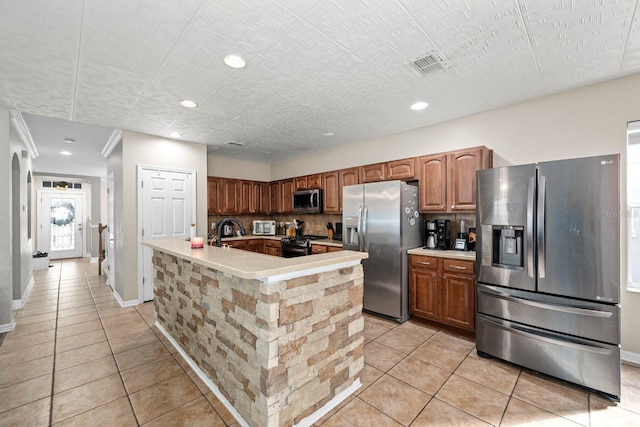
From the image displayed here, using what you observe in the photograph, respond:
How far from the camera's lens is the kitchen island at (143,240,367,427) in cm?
164

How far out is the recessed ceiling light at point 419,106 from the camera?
10.5ft

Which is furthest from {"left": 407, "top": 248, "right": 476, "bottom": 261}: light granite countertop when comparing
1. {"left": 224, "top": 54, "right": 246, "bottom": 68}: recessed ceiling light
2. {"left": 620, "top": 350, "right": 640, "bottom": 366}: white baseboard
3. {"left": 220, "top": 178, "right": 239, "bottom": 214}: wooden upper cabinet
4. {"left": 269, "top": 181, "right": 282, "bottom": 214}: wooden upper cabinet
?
{"left": 220, "top": 178, "right": 239, "bottom": 214}: wooden upper cabinet

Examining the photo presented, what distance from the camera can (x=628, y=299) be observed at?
264 centimetres

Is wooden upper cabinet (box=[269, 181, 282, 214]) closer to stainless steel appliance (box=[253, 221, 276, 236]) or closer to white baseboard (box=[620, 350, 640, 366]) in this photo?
stainless steel appliance (box=[253, 221, 276, 236])

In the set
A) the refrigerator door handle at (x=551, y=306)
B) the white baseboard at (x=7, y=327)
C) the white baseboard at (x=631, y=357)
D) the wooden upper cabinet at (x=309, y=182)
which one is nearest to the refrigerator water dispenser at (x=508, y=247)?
the refrigerator door handle at (x=551, y=306)

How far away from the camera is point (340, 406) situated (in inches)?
79.1

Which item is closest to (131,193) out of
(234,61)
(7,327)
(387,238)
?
(7,327)

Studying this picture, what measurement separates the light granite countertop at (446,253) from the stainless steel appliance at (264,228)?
137 inches

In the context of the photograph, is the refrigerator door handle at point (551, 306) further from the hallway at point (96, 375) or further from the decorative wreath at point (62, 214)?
the decorative wreath at point (62, 214)

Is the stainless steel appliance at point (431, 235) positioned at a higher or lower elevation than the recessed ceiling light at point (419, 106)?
lower

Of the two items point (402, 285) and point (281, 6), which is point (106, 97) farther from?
point (402, 285)

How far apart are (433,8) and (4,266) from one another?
5105 millimetres

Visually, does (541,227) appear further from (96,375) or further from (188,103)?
(96,375)

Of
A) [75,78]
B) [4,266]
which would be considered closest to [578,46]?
[75,78]
